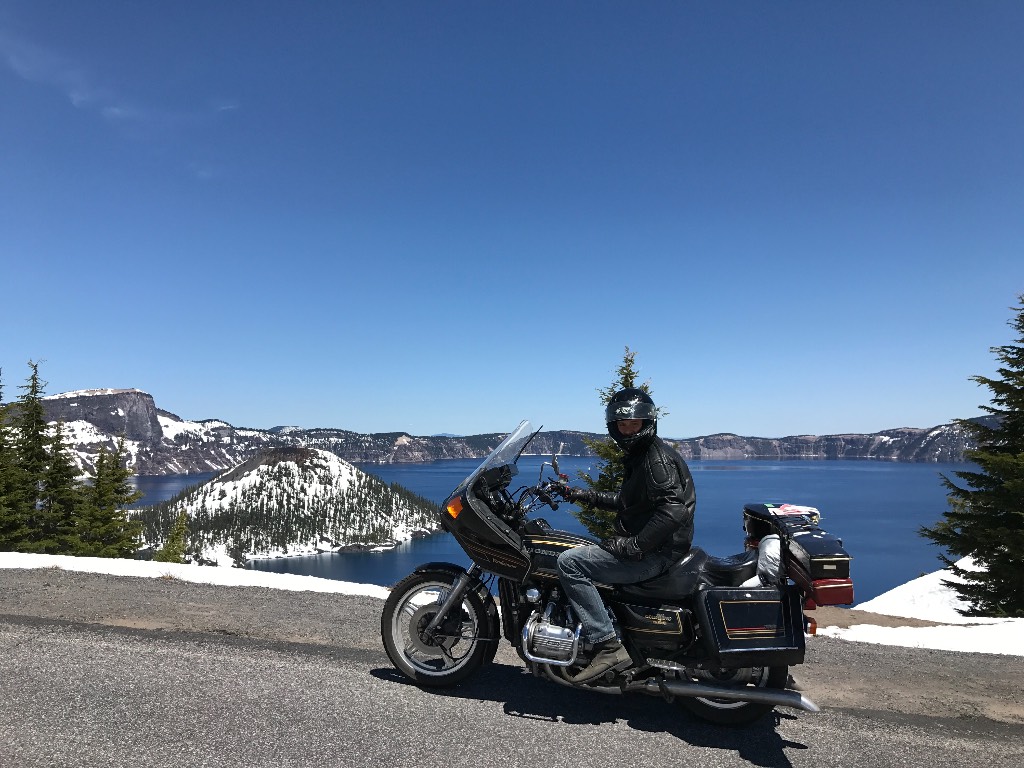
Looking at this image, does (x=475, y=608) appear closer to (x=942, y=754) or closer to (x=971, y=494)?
(x=942, y=754)

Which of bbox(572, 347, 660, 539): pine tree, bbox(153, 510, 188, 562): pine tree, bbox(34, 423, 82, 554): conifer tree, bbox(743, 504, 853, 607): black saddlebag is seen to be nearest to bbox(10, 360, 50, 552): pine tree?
bbox(34, 423, 82, 554): conifer tree

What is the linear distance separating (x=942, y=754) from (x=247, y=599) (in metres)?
7.86

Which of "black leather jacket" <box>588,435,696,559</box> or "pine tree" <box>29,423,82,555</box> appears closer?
"black leather jacket" <box>588,435,696,559</box>

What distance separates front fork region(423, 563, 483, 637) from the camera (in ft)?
17.6

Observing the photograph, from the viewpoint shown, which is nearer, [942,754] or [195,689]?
[942,754]

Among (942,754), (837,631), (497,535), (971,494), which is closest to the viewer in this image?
(942,754)

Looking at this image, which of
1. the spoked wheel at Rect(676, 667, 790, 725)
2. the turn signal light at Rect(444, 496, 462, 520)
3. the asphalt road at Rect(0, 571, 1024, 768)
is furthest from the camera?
the turn signal light at Rect(444, 496, 462, 520)

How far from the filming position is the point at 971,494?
18625 mm

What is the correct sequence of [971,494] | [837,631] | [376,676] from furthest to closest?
[971,494] < [837,631] < [376,676]

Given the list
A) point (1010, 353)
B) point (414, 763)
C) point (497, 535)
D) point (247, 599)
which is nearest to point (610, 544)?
point (497, 535)

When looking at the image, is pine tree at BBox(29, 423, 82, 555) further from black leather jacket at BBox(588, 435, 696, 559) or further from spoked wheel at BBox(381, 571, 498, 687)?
black leather jacket at BBox(588, 435, 696, 559)

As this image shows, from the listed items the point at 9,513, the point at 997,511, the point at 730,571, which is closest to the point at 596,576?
the point at 730,571

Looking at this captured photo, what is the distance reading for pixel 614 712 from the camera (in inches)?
193

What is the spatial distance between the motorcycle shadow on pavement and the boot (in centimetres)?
36
